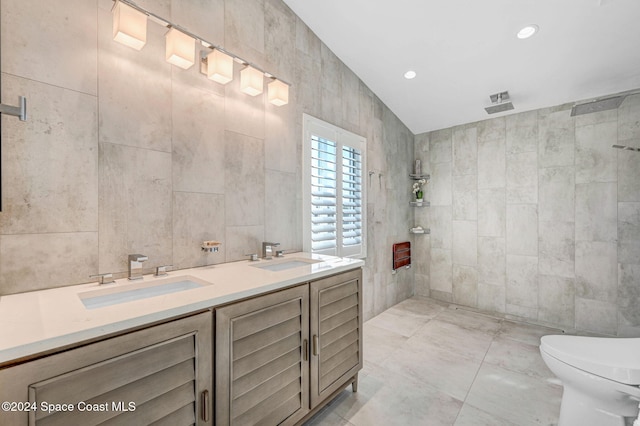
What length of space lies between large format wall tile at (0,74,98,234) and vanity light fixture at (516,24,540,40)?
3.05 m

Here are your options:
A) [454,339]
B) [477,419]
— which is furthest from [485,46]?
[477,419]

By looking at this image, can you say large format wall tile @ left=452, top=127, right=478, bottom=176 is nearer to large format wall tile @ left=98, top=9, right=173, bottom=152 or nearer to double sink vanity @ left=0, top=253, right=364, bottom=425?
double sink vanity @ left=0, top=253, right=364, bottom=425

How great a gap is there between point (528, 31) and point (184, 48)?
2.61 m

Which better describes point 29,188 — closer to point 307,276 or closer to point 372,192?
point 307,276

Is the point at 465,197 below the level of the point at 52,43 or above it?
below

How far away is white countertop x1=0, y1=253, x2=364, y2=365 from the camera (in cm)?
77

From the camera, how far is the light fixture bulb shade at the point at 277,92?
210 centimetres

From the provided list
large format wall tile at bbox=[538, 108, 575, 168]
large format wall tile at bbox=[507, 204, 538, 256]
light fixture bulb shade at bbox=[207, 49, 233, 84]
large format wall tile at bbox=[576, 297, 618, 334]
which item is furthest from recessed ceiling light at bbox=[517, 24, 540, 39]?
large format wall tile at bbox=[576, 297, 618, 334]

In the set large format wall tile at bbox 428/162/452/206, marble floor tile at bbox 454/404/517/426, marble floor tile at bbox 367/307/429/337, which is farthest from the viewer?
large format wall tile at bbox 428/162/452/206

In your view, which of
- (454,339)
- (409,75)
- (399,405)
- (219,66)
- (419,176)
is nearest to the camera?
(219,66)

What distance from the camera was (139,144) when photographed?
59.7 inches

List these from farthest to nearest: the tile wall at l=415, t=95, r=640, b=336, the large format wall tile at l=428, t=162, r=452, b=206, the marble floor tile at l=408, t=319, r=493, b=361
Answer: the large format wall tile at l=428, t=162, r=452, b=206
the tile wall at l=415, t=95, r=640, b=336
the marble floor tile at l=408, t=319, r=493, b=361

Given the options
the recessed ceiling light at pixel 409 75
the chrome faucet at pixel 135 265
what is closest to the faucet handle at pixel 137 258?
the chrome faucet at pixel 135 265

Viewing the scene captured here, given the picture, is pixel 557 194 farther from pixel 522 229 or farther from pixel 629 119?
pixel 629 119
